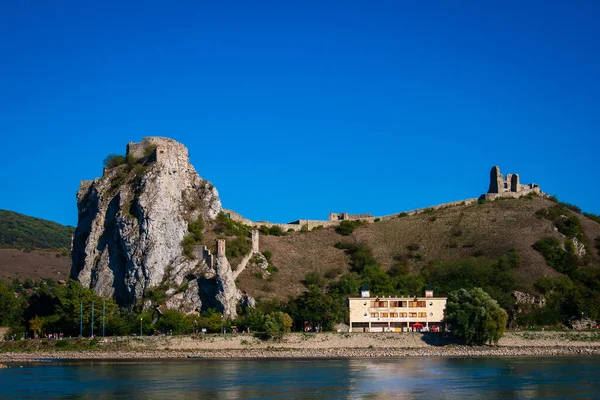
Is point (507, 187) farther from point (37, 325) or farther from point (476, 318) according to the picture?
point (37, 325)

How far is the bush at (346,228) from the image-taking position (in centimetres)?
13012

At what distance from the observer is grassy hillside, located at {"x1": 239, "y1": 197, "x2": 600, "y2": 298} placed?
10853cm

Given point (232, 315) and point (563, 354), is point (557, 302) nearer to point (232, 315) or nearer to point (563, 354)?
point (563, 354)

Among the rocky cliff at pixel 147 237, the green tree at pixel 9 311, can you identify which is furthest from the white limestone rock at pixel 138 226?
the green tree at pixel 9 311

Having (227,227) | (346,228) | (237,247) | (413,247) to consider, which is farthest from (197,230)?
(413,247)

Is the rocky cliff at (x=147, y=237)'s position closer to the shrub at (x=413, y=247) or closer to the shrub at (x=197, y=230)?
the shrub at (x=197, y=230)

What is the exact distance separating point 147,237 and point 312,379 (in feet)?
146

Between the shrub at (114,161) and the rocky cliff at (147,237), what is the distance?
2.85m

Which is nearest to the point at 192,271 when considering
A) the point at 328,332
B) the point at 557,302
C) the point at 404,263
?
the point at 328,332

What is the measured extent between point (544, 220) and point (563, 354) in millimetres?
46524

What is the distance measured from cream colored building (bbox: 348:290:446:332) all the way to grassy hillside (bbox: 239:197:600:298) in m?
12.1

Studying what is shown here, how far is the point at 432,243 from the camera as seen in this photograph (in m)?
124

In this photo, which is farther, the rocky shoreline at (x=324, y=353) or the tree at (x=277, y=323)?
the tree at (x=277, y=323)

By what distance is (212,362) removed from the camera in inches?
2938
